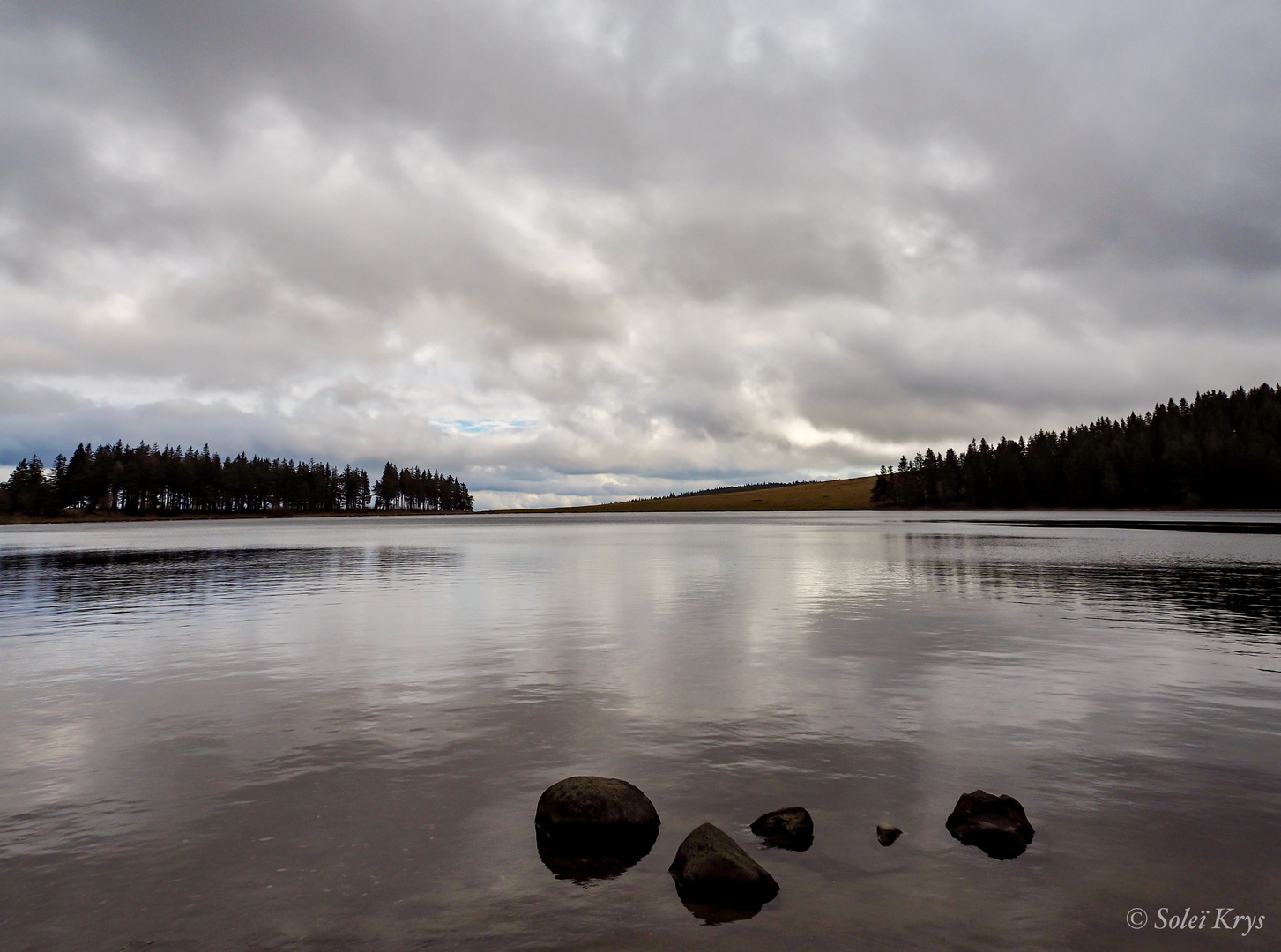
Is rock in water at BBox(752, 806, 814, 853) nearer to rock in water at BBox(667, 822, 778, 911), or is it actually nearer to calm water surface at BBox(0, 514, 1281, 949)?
calm water surface at BBox(0, 514, 1281, 949)

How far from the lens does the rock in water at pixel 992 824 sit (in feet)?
37.5

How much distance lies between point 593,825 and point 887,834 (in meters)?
4.74

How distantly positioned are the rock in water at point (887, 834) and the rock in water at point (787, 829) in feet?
3.50

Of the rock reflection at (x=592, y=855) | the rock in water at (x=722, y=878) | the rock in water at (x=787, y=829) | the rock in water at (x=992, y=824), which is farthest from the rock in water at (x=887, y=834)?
the rock reflection at (x=592, y=855)

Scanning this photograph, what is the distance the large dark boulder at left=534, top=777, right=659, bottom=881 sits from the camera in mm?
11438

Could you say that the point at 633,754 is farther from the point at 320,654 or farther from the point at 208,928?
the point at 320,654

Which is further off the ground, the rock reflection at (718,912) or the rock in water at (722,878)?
the rock in water at (722,878)

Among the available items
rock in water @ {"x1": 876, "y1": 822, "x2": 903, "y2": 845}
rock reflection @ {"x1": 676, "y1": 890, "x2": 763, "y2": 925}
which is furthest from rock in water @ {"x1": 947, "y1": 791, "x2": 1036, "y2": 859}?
rock reflection @ {"x1": 676, "y1": 890, "x2": 763, "y2": 925}

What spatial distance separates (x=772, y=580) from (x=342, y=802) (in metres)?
42.0

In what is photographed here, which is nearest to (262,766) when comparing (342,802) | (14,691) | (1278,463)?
(342,802)

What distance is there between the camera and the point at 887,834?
11742mm

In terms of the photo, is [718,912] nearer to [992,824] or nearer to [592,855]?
[592,855]

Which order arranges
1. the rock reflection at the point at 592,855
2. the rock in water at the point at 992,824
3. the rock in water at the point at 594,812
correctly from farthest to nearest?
the rock in water at the point at 594,812 → the rock in water at the point at 992,824 → the rock reflection at the point at 592,855

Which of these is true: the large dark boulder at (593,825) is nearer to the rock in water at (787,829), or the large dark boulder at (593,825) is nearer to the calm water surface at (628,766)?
the calm water surface at (628,766)
